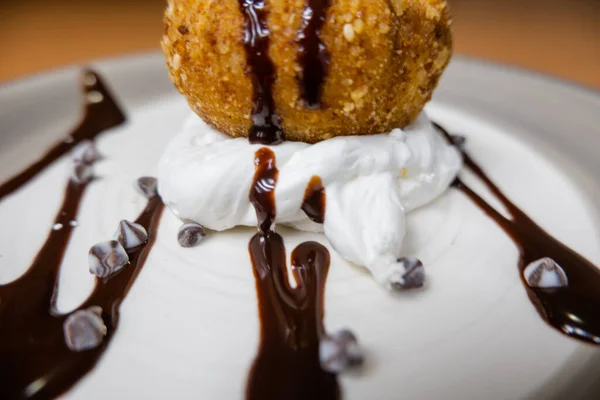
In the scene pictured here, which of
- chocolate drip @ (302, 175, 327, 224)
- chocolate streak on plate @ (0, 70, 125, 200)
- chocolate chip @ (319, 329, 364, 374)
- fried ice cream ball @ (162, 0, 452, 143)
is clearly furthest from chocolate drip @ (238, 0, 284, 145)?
chocolate streak on plate @ (0, 70, 125, 200)

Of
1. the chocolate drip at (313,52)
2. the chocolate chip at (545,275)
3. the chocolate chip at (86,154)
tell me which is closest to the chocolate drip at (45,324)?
the chocolate chip at (86,154)

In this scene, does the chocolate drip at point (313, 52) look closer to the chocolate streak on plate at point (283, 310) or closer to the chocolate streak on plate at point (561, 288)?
the chocolate streak on plate at point (283, 310)

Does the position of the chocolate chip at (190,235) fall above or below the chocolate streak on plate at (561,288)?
below

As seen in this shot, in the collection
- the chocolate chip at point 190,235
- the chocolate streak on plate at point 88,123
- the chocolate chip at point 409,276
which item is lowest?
the chocolate streak on plate at point 88,123

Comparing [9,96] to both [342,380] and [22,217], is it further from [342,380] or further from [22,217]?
[342,380]

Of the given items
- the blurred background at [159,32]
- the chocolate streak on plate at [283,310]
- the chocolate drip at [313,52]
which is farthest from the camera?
the blurred background at [159,32]

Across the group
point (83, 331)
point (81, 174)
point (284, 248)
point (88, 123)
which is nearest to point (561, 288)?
point (284, 248)
